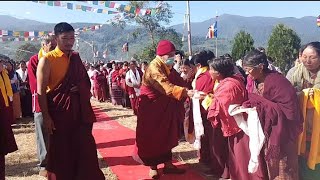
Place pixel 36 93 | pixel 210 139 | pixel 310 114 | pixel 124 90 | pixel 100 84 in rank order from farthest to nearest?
pixel 100 84 → pixel 124 90 → pixel 210 139 → pixel 36 93 → pixel 310 114

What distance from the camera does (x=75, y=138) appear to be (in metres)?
3.71

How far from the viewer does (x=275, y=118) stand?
333 cm

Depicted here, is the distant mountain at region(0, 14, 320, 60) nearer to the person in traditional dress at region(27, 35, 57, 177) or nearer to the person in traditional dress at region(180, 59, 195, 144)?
the person in traditional dress at region(180, 59, 195, 144)

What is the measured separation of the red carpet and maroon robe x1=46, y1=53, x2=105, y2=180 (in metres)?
0.88

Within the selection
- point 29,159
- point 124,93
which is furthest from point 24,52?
point 29,159

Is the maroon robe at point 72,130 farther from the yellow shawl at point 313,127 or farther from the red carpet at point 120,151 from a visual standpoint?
the yellow shawl at point 313,127

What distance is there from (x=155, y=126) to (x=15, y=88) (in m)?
6.05

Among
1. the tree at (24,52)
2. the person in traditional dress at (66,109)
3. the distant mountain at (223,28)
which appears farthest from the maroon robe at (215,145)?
the tree at (24,52)

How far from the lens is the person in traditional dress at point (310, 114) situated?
3.42 m

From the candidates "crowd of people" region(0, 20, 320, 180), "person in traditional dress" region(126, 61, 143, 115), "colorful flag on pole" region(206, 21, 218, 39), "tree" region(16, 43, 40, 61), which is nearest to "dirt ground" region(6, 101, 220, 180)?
"crowd of people" region(0, 20, 320, 180)

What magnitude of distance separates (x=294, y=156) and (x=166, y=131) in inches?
62.3

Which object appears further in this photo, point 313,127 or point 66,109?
point 66,109

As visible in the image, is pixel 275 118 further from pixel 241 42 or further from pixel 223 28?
pixel 223 28

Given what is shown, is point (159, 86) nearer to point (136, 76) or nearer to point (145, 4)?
point (136, 76)
